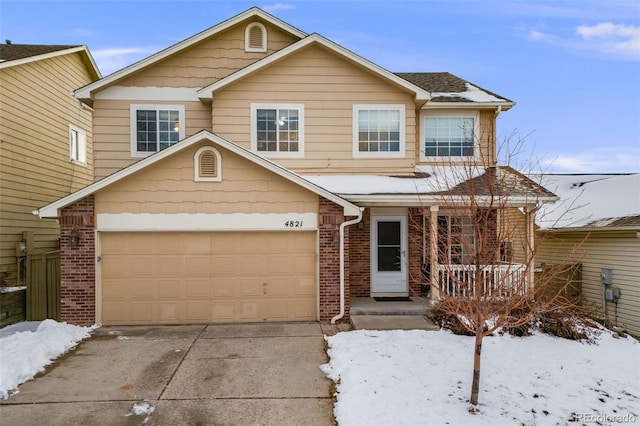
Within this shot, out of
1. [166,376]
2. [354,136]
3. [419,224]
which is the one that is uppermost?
[354,136]

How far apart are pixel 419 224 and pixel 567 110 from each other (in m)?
12.3

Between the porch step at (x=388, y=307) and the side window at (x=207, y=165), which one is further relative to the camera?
the porch step at (x=388, y=307)

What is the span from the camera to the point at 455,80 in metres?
13.2

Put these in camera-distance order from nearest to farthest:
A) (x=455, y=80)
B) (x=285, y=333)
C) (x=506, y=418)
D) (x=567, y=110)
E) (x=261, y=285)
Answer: (x=506, y=418) → (x=285, y=333) → (x=261, y=285) → (x=455, y=80) → (x=567, y=110)

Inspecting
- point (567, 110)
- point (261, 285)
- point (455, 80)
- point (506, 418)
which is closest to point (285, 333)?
point (261, 285)

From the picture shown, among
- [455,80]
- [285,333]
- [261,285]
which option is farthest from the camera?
[455,80]

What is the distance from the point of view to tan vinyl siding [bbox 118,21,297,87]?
11.1m

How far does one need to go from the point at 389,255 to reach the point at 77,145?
1201cm

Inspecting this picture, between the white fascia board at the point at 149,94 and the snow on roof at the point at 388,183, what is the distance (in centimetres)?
421

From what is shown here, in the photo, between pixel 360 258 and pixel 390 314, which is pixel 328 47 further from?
pixel 390 314

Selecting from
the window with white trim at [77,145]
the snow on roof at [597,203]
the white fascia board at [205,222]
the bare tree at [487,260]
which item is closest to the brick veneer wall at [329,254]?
the white fascia board at [205,222]

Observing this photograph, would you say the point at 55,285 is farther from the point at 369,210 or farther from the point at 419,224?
the point at 419,224

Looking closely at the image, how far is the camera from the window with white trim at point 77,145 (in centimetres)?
1401

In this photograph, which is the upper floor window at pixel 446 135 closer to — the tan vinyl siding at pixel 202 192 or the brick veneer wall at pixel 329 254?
the brick veneer wall at pixel 329 254
